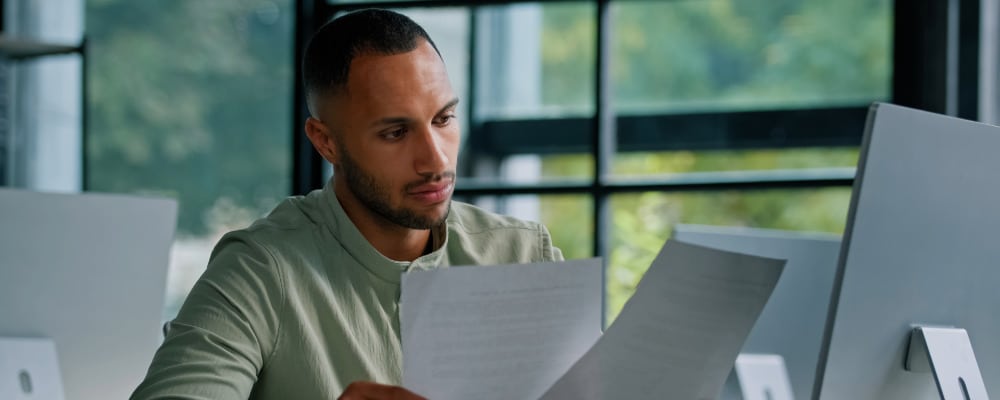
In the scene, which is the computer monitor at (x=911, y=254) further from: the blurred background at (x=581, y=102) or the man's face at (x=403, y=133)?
the blurred background at (x=581, y=102)

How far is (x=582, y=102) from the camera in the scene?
3340 mm

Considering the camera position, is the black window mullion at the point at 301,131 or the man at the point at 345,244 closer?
the man at the point at 345,244

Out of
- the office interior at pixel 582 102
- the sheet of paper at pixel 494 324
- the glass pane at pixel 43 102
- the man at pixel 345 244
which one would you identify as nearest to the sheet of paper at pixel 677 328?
the sheet of paper at pixel 494 324

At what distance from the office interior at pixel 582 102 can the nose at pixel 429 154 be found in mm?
1532

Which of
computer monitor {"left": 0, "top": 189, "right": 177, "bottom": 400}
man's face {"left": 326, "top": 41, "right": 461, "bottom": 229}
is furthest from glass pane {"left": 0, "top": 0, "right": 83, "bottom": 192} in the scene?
man's face {"left": 326, "top": 41, "right": 461, "bottom": 229}

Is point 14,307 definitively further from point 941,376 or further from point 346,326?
point 941,376

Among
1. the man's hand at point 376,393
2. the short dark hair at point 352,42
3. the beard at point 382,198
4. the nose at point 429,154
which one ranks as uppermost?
the short dark hair at point 352,42

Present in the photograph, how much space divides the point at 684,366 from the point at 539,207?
7.11ft

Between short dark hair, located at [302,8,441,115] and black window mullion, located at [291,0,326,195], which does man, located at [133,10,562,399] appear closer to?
short dark hair, located at [302,8,441,115]

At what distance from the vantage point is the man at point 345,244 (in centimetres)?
138

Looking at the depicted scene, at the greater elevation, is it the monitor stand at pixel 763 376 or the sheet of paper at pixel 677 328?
the sheet of paper at pixel 677 328

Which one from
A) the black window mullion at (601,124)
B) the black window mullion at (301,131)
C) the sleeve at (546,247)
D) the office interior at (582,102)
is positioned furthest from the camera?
the black window mullion at (301,131)

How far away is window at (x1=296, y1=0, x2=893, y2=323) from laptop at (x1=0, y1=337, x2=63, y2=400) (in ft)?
5.76

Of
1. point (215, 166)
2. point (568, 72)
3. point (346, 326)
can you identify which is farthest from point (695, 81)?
point (346, 326)
